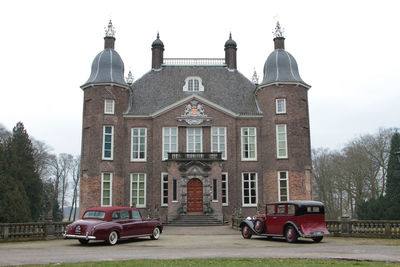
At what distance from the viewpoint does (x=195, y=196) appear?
28.9 metres

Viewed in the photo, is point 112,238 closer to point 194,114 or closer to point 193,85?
point 194,114

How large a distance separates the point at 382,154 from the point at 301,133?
51.9 ft

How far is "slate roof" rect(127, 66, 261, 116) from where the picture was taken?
105 feet

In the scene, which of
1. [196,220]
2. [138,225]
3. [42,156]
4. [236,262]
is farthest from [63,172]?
[236,262]

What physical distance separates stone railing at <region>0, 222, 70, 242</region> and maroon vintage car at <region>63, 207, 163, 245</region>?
129 inches

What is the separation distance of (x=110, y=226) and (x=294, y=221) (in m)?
7.04

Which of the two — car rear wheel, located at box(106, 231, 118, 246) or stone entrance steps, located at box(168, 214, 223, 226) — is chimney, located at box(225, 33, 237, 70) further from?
car rear wheel, located at box(106, 231, 118, 246)

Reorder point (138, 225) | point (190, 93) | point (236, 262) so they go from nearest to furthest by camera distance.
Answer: point (236, 262)
point (138, 225)
point (190, 93)

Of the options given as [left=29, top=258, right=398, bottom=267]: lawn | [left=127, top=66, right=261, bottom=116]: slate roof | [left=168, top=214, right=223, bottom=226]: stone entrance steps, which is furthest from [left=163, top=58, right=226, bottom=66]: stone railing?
[left=29, top=258, right=398, bottom=267]: lawn

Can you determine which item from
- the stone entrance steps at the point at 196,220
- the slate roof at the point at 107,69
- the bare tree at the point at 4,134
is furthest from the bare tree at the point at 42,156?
the stone entrance steps at the point at 196,220

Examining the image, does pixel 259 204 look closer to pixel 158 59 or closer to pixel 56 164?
pixel 158 59

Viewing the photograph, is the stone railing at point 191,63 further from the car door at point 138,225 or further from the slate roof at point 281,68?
the car door at point 138,225

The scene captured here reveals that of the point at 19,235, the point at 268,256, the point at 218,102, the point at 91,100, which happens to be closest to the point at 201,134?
the point at 218,102

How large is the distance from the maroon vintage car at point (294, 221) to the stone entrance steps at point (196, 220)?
10265mm
